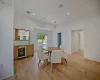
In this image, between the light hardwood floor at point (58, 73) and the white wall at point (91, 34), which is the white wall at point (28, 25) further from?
the light hardwood floor at point (58, 73)

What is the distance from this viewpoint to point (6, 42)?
2.61 m

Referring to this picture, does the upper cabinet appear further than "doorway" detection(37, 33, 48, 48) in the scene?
No

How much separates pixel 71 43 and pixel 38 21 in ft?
11.7

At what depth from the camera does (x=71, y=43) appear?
22.5ft

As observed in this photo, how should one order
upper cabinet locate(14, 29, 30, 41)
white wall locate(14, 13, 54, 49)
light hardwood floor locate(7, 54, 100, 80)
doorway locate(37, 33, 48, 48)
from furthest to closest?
doorway locate(37, 33, 48, 48)
white wall locate(14, 13, 54, 49)
upper cabinet locate(14, 29, 30, 41)
light hardwood floor locate(7, 54, 100, 80)

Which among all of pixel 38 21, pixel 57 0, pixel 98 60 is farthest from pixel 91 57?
pixel 38 21

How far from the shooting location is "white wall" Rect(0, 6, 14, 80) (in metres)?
2.52

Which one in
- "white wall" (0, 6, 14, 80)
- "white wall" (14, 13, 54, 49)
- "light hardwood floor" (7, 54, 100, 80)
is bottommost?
"light hardwood floor" (7, 54, 100, 80)

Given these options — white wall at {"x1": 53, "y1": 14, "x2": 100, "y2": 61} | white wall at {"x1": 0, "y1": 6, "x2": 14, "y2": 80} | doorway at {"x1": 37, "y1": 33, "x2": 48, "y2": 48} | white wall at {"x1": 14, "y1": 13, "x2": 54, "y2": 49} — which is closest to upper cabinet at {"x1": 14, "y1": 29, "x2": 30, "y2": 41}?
white wall at {"x1": 14, "y1": 13, "x2": 54, "y2": 49}

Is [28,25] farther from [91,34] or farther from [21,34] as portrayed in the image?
[91,34]

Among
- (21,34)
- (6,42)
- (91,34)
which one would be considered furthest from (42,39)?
(6,42)

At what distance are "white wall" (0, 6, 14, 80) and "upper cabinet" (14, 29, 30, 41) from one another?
3.40m

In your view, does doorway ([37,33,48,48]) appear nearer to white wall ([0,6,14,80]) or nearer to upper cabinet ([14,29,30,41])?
upper cabinet ([14,29,30,41])

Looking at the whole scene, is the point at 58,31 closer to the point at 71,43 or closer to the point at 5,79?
the point at 71,43
